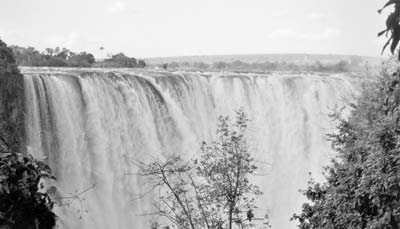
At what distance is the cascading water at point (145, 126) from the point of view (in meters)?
14.1

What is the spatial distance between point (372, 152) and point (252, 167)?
3.84 feet

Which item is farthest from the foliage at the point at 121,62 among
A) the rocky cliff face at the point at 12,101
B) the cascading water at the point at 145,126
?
the rocky cliff face at the point at 12,101

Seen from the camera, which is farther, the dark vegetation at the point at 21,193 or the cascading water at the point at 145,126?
the cascading water at the point at 145,126

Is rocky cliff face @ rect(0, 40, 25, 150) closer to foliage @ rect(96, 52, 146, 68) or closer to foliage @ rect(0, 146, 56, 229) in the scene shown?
foliage @ rect(0, 146, 56, 229)

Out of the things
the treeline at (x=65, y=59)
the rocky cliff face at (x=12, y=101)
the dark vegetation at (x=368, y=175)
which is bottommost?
the dark vegetation at (x=368, y=175)

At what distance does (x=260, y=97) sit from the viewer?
65.5 feet

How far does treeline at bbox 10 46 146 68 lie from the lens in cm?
2650

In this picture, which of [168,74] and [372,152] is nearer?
[372,152]

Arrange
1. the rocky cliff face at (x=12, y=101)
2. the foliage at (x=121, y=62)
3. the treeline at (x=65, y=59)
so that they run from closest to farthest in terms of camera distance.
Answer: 1. the rocky cliff face at (x=12, y=101)
2. the treeline at (x=65, y=59)
3. the foliage at (x=121, y=62)

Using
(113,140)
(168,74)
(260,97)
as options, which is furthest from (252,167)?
(260,97)

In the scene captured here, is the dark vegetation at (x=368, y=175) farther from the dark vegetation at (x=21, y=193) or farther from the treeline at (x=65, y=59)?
the treeline at (x=65, y=59)

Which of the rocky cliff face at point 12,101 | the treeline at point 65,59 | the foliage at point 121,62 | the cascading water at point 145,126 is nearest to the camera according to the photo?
the rocky cliff face at point 12,101

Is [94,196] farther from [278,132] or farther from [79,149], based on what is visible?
[278,132]

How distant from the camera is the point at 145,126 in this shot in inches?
632
